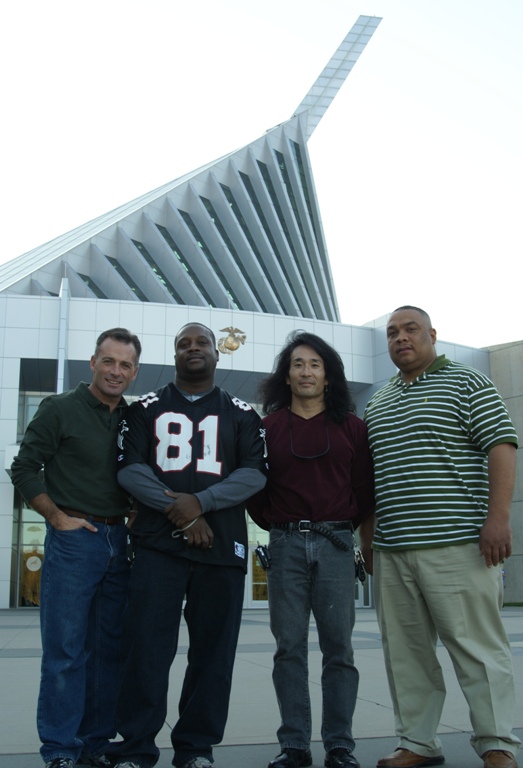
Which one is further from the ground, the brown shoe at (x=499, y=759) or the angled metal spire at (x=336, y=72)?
the angled metal spire at (x=336, y=72)

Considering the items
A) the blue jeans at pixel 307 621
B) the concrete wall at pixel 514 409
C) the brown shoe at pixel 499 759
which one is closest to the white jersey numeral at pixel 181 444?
the blue jeans at pixel 307 621

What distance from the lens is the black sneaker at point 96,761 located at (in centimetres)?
345

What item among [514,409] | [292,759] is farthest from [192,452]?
[514,409]

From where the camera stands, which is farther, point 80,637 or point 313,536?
point 313,536

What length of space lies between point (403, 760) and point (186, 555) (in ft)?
4.30

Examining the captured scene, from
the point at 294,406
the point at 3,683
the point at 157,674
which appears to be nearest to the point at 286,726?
the point at 157,674

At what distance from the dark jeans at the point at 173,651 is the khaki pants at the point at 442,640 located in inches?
32.2

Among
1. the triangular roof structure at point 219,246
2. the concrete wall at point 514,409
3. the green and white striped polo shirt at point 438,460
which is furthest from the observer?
the triangular roof structure at point 219,246

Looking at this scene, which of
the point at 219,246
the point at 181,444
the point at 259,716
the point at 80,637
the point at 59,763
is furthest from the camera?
the point at 219,246

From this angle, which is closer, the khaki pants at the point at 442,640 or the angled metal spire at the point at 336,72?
the khaki pants at the point at 442,640

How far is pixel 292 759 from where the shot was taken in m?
3.38

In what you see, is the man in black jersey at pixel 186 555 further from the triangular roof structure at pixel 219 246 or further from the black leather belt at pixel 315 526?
the triangular roof structure at pixel 219 246

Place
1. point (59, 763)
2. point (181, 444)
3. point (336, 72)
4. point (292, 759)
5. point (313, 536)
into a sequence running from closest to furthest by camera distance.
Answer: point (59, 763), point (292, 759), point (181, 444), point (313, 536), point (336, 72)

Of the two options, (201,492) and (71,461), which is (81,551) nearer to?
(71,461)
